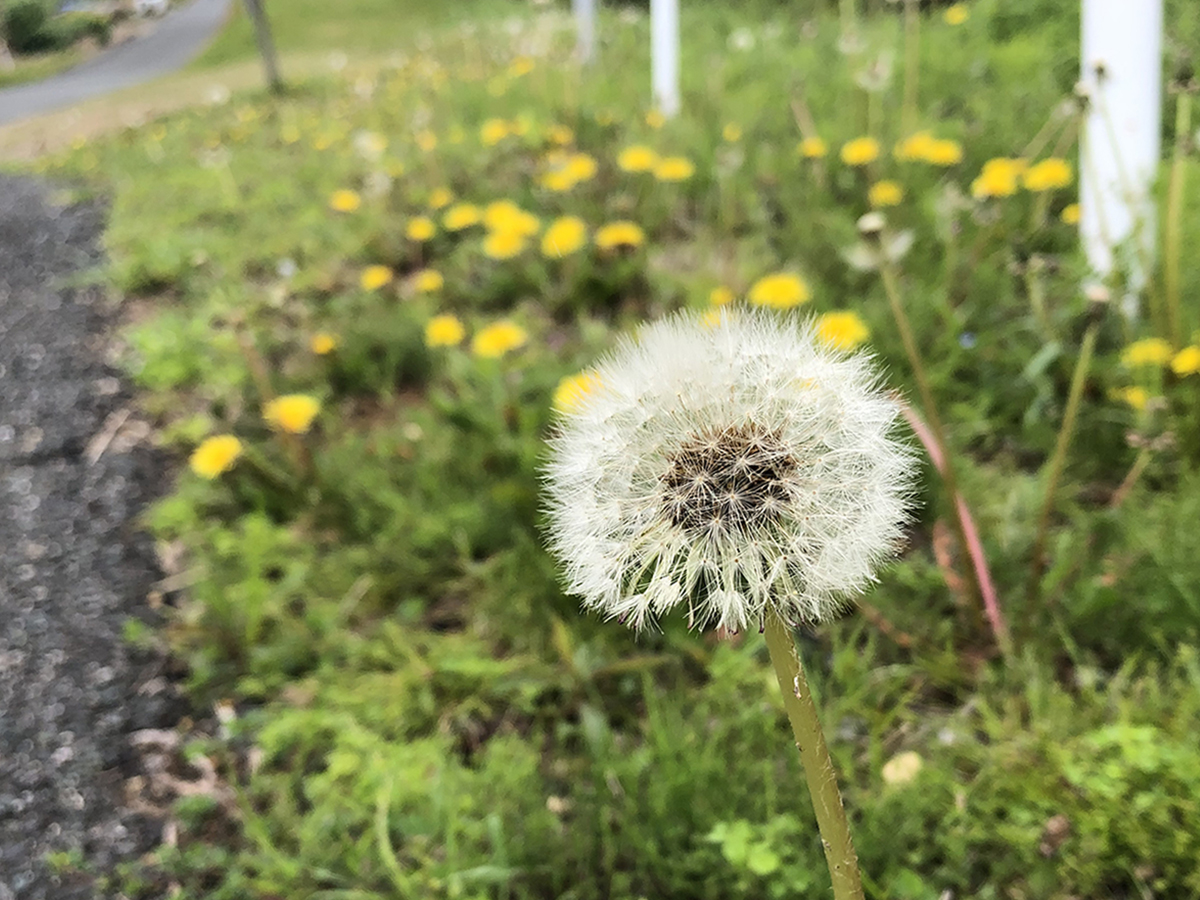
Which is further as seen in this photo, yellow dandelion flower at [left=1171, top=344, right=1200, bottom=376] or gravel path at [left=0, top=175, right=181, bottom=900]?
yellow dandelion flower at [left=1171, top=344, right=1200, bottom=376]

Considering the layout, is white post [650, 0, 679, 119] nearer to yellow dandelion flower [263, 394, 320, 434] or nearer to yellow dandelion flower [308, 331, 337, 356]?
yellow dandelion flower [308, 331, 337, 356]

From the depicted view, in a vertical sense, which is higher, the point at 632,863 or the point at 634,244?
the point at 634,244

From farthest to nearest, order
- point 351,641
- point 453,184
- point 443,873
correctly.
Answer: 1. point 453,184
2. point 351,641
3. point 443,873

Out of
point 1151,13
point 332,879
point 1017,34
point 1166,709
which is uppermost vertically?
point 1151,13

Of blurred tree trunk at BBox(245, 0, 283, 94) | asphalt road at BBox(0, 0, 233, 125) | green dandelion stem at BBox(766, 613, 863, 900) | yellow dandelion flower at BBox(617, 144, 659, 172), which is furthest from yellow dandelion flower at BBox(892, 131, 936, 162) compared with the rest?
asphalt road at BBox(0, 0, 233, 125)

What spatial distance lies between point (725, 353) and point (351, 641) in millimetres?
1282

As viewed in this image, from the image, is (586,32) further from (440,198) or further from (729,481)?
(729,481)

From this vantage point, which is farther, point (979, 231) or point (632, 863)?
point (979, 231)

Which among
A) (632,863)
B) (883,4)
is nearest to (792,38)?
(883,4)

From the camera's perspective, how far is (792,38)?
5793mm

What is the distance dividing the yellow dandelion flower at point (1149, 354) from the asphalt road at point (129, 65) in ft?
33.1

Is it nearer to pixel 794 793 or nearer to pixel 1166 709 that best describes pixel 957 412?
pixel 1166 709

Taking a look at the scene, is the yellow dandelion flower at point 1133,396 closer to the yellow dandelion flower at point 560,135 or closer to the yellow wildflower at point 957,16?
the yellow dandelion flower at point 560,135

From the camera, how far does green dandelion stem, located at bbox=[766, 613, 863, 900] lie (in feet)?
2.33
